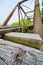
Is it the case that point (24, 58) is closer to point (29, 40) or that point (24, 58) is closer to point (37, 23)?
point (29, 40)

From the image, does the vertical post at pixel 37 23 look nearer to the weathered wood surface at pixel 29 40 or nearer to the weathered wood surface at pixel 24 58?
the weathered wood surface at pixel 29 40

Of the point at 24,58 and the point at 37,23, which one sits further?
the point at 37,23

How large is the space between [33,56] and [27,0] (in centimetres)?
253

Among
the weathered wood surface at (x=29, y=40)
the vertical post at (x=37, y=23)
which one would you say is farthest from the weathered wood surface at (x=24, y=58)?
the vertical post at (x=37, y=23)

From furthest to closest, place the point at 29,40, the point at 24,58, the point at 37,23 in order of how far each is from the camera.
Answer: the point at 37,23 < the point at 29,40 < the point at 24,58

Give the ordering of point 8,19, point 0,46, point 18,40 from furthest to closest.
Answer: point 8,19, point 18,40, point 0,46

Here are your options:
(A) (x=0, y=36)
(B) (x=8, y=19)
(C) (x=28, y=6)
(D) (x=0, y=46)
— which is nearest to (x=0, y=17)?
(B) (x=8, y=19)

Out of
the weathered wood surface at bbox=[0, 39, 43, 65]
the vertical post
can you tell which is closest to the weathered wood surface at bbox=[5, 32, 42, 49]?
the weathered wood surface at bbox=[0, 39, 43, 65]

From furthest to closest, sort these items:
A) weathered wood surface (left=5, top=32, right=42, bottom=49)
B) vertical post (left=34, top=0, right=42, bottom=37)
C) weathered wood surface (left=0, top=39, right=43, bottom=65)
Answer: vertical post (left=34, top=0, right=42, bottom=37)
weathered wood surface (left=5, top=32, right=42, bottom=49)
weathered wood surface (left=0, top=39, right=43, bottom=65)

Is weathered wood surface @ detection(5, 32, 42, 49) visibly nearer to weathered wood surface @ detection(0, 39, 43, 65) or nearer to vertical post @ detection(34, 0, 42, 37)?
weathered wood surface @ detection(0, 39, 43, 65)

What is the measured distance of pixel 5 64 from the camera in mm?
731

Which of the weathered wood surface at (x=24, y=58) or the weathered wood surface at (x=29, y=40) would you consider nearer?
the weathered wood surface at (x=24, y=58)

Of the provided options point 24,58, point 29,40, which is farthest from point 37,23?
point 24,58

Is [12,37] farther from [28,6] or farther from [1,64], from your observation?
[28,6]
